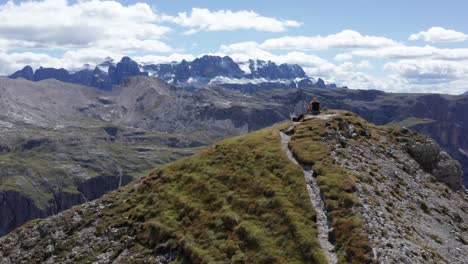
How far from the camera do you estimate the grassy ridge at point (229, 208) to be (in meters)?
53.8

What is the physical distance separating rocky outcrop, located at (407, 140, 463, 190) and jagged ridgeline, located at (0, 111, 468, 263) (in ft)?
0.66

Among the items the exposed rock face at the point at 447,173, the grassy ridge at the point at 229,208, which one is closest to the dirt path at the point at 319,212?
the grassy ridge at the point at 229,208

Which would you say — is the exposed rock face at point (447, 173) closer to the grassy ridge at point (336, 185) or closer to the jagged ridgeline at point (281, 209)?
the jagged ridgeline at point (281, 209)

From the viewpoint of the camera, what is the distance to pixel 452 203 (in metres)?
72.8

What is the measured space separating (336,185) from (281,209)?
291 inches

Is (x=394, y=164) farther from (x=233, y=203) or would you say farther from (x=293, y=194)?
(x=233, y=203)

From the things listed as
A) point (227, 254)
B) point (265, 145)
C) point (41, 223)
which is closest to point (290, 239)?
point (227, 254)

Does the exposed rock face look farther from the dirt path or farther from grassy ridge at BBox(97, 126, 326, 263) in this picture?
grassy ridge at BBox(97, 126, 326, 263)

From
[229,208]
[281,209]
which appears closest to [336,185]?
[281,209]

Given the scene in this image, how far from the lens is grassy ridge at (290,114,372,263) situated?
1896 inches

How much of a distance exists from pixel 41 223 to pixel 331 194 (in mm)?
44085

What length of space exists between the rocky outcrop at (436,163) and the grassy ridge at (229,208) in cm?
2405

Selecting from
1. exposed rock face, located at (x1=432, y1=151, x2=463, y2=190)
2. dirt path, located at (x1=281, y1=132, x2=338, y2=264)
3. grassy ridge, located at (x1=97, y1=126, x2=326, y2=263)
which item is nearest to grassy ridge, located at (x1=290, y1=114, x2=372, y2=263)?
dirt path, located at (x1=281, y1=132, x2=338, y2=264)

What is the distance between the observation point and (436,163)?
273 ft
